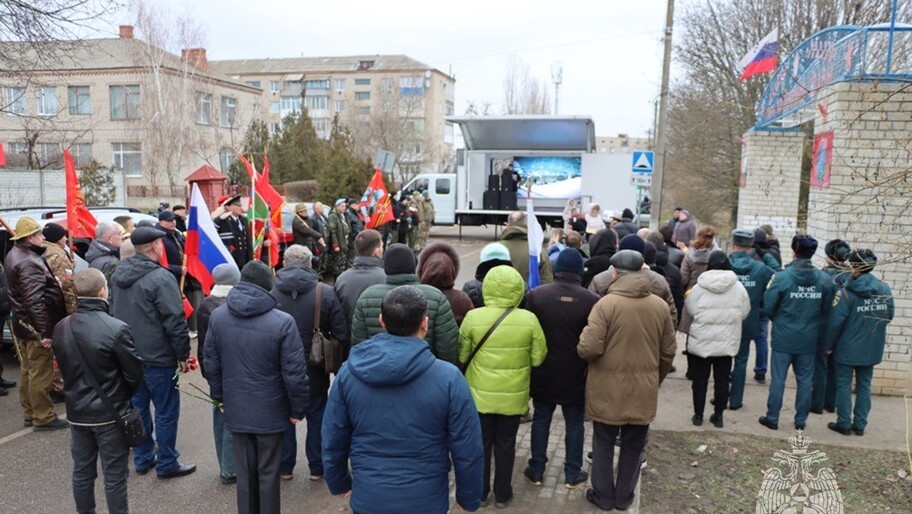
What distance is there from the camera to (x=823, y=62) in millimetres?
7676

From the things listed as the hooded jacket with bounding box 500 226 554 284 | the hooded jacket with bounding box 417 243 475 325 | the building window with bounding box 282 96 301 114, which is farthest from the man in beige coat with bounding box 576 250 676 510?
the building window with bounding box 282 96 301 114

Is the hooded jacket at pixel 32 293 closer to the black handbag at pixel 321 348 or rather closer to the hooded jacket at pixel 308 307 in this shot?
the hooded jacket at pixel 308 307

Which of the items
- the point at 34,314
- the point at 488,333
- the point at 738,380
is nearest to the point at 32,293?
the point at 34,314

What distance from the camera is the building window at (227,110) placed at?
128ft

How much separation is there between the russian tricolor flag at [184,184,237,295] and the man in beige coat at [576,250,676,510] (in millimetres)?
3614

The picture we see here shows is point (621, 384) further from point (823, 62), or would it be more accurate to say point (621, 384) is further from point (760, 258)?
point (823, 62)

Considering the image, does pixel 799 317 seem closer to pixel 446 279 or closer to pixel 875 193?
pixel 875 193

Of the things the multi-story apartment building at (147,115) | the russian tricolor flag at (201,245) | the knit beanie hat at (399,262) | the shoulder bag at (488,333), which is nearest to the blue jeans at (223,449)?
the russian tricolor flag at (201,245)

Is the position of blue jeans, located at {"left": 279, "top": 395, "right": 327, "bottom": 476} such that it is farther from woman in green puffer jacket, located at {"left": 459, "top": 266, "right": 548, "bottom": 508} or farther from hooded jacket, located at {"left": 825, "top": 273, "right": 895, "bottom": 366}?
hooded jacket, located at {"left": 825, "top": 273, "right": 895, "bottom": 366}

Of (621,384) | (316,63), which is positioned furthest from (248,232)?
(316,63)

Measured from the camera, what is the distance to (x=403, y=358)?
274 cm

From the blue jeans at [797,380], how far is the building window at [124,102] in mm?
37846

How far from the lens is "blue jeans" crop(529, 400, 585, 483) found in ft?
15.6

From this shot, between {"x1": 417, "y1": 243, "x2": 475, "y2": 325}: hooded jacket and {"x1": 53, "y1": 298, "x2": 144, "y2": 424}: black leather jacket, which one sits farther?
{"x1": 417, "y1": 243, "x2": 475, "y2": 325}: hooded jacket
